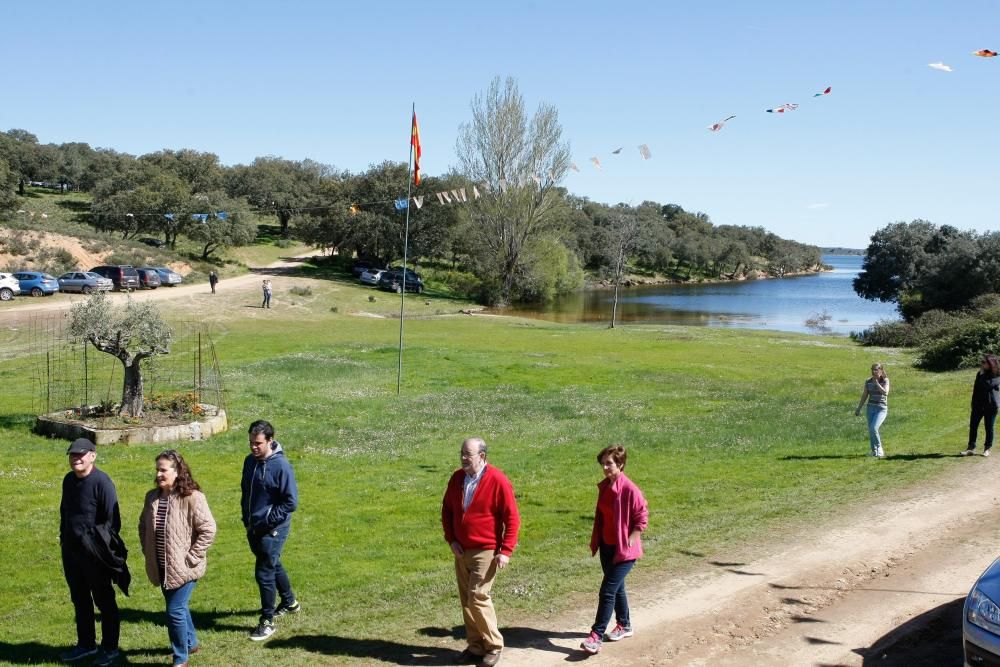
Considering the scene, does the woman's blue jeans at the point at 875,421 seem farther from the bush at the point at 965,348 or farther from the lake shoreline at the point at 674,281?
the lake shoreline at the point at 674,281

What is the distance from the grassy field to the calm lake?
117 feet

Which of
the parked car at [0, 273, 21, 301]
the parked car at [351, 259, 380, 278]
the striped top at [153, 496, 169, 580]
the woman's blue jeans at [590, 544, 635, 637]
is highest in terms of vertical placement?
the parked car at [351, 259, 380, 278]

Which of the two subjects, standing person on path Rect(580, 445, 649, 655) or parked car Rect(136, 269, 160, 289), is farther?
parked car Rect(136, 269, 160, 289)

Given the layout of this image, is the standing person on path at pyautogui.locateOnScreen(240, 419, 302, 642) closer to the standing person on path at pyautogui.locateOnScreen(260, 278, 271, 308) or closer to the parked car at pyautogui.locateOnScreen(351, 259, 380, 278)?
the standing person on path at pyautogui.locateOnScreen(260, 278, 271, 308)

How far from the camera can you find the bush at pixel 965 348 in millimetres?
31188

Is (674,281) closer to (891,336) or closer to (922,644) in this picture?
(891,336)

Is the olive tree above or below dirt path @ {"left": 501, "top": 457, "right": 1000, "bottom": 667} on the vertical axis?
above

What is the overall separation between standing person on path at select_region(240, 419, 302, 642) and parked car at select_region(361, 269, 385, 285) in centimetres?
6796

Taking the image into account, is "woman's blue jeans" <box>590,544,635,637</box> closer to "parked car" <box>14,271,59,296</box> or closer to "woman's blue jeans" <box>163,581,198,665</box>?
"woman's blue jeans" <box>163,581,198,665</box>

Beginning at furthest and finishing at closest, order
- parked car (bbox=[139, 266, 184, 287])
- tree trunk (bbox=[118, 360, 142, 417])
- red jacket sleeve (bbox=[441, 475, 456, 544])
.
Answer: parked car (bbox=[139, 266, 184, 287]) < tree trunk (bbox=[118, 360, 142, 417]) < red jacket sleeve (bbox=[441, 475, 456, 544])

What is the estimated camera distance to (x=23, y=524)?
1248cm

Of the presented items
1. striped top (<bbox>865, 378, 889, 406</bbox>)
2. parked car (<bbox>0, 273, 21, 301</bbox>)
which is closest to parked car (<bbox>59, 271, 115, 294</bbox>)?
parked car (<bbox>0, 273, 21, 301</bbox>)

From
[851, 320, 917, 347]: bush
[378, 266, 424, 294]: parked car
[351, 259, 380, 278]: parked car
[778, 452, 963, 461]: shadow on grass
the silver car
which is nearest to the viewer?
the silver car

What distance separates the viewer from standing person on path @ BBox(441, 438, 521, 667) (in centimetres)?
734
